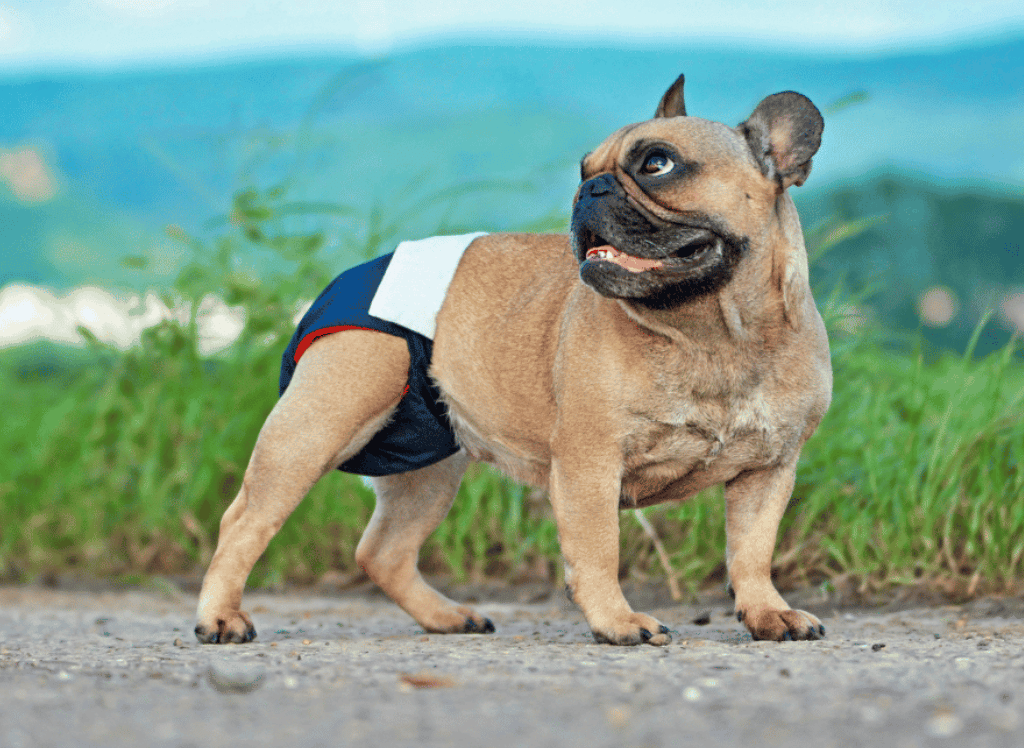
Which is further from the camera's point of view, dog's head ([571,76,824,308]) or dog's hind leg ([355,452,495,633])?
dog's hind leg ([355,452,495,633])

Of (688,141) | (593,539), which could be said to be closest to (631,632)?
(593,539)

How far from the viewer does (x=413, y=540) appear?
14.3 feet

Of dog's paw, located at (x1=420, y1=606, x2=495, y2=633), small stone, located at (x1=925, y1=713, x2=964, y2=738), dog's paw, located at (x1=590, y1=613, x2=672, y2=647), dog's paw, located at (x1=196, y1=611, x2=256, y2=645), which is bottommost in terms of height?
dog's paw, located at (x1=420, y1=606, x2=495, y2=633)

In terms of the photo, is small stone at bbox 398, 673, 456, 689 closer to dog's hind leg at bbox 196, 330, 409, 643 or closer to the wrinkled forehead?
dog's hind leg at bbox 196, 330, 409, 643

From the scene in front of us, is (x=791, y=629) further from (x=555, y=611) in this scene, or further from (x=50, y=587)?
(x=50, y=587)

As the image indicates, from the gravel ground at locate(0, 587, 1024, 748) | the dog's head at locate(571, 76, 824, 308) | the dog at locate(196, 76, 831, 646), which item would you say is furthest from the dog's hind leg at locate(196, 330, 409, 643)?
the dog's head at locate(571, 76, 824, 308)

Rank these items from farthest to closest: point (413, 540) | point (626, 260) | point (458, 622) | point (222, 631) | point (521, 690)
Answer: point (413, 540), point (458, 622), point (222, 631), point (626, 260), point (521, 690)

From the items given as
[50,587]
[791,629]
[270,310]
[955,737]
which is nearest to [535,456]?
[791,629]

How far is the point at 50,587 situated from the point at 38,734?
4653 millimetres

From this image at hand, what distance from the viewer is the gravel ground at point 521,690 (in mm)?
2051

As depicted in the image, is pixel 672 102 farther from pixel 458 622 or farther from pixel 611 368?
pixel 458 622

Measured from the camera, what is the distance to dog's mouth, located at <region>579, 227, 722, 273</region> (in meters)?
3.31

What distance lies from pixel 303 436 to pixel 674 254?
146 cm

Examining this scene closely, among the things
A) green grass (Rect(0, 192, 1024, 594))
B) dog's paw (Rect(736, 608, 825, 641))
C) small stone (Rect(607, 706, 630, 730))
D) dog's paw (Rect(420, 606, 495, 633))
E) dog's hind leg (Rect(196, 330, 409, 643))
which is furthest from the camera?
green grass (Rect(0, 192, 1024, 594))
